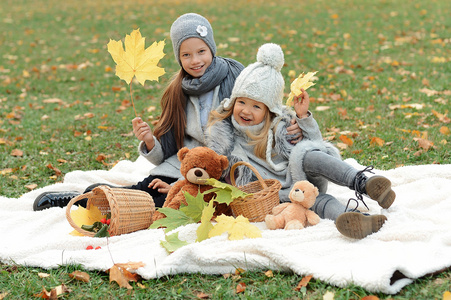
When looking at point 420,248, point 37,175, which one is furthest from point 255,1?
point 420,248

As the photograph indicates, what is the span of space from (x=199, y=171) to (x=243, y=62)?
227 inches

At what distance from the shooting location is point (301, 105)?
316 centimetres

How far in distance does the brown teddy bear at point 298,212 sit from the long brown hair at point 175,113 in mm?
1036

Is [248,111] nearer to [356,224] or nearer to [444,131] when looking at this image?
[356,224]

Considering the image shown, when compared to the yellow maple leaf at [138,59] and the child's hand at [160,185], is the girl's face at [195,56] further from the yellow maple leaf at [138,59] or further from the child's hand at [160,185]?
the child's hand at [160,185]

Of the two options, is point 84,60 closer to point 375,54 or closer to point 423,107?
point 375,54

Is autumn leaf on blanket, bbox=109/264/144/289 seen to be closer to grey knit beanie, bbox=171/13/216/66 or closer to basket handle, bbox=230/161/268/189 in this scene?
basket handle, bbox=230/161/268/189

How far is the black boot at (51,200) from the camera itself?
3584mm

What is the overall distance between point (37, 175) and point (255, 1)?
463 inches

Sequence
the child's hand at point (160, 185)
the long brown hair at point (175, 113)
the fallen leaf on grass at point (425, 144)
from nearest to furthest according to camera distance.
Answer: the child's hand at point (160, 185), the long brown hair at point (175, 113), the fallen leaf on grass at point (425, 144)

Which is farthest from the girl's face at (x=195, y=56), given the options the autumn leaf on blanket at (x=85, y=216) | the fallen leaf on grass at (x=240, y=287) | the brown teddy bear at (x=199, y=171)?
the fallen leaf on grass at (x=240, y=287)

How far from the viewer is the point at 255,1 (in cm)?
1487

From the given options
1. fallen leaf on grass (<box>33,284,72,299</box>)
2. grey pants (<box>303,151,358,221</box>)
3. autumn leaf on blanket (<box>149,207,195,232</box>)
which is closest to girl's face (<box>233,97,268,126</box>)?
grey pants (<box>303,151,358,221</box>)

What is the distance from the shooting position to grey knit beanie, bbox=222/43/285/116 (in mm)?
3150
